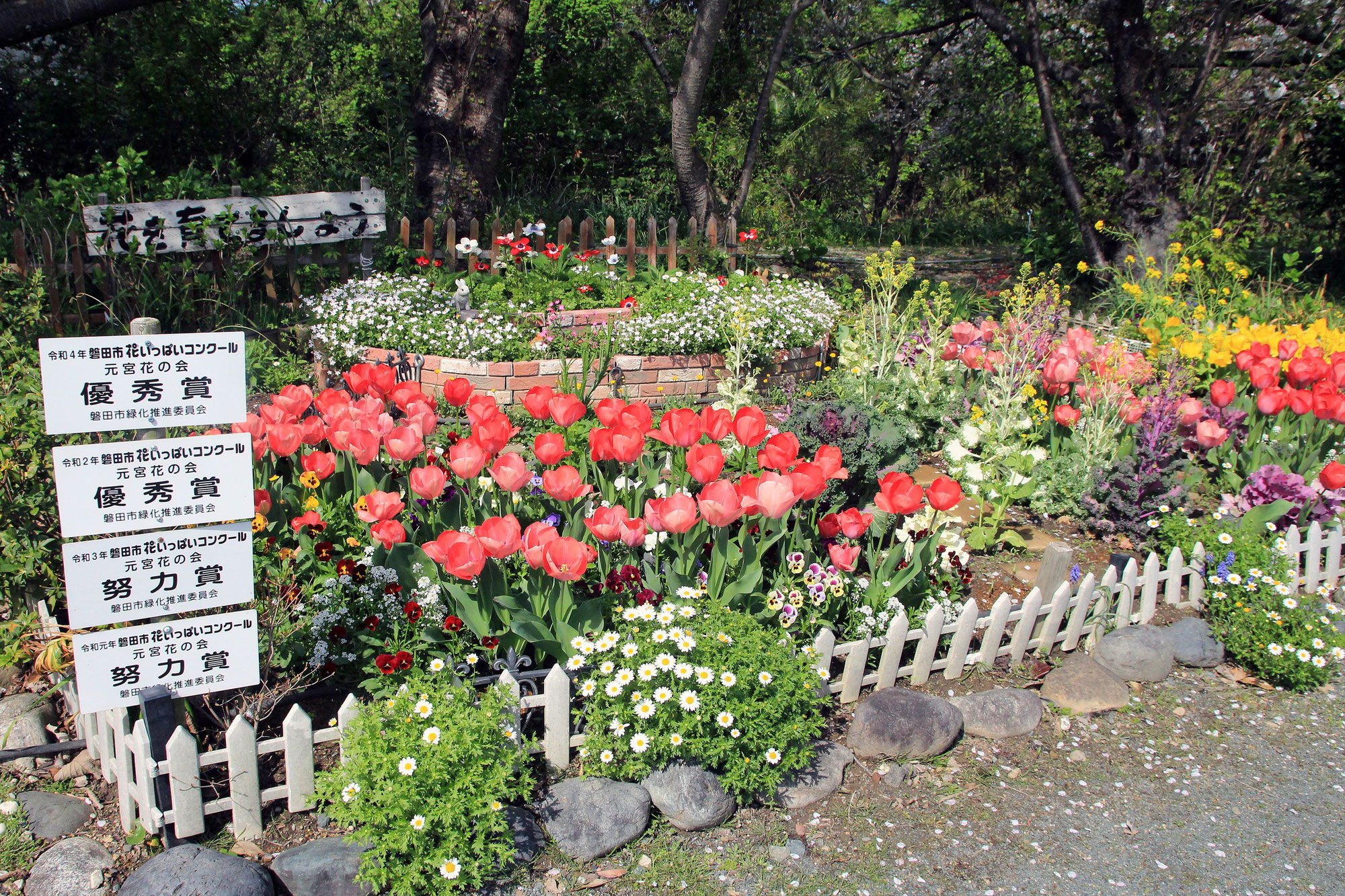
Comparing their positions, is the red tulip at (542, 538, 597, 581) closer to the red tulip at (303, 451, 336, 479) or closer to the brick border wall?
the red tulip at (303, 451, 336, 479)

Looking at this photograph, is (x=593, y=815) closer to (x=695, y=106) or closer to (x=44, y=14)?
(x=44, y=14)

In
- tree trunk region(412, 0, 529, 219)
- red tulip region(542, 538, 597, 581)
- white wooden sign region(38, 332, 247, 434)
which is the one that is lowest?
red tulip region(542, 538, 597, 581)

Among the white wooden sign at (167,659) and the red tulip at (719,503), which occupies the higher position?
the red tulip at (719,503)

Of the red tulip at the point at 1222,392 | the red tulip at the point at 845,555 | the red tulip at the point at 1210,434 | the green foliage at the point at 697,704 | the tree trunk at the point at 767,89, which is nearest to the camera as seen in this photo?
the green foliage at the point at 697,704

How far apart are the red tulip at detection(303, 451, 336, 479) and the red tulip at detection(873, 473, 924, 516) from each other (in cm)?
174

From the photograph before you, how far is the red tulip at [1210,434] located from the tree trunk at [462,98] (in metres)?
5.89

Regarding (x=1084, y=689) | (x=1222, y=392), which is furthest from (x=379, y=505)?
(x=1222, y=392)

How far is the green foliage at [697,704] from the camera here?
246cm

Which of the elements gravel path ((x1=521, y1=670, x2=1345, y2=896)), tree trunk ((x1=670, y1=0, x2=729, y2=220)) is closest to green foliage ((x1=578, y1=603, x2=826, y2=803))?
gravel path ((x1=521, y1=670, x2=1345, y2=896))

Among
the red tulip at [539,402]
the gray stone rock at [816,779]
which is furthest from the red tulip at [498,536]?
the gray stone rock at [816,779]

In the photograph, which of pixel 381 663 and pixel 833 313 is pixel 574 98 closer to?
pixel 833 313

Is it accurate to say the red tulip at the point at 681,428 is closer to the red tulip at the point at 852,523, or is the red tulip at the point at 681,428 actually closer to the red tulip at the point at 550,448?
the red tulip at the point at 550,448

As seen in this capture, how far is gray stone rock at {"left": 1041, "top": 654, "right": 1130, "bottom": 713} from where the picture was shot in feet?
10.5

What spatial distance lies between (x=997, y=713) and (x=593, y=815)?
1.44 metres
